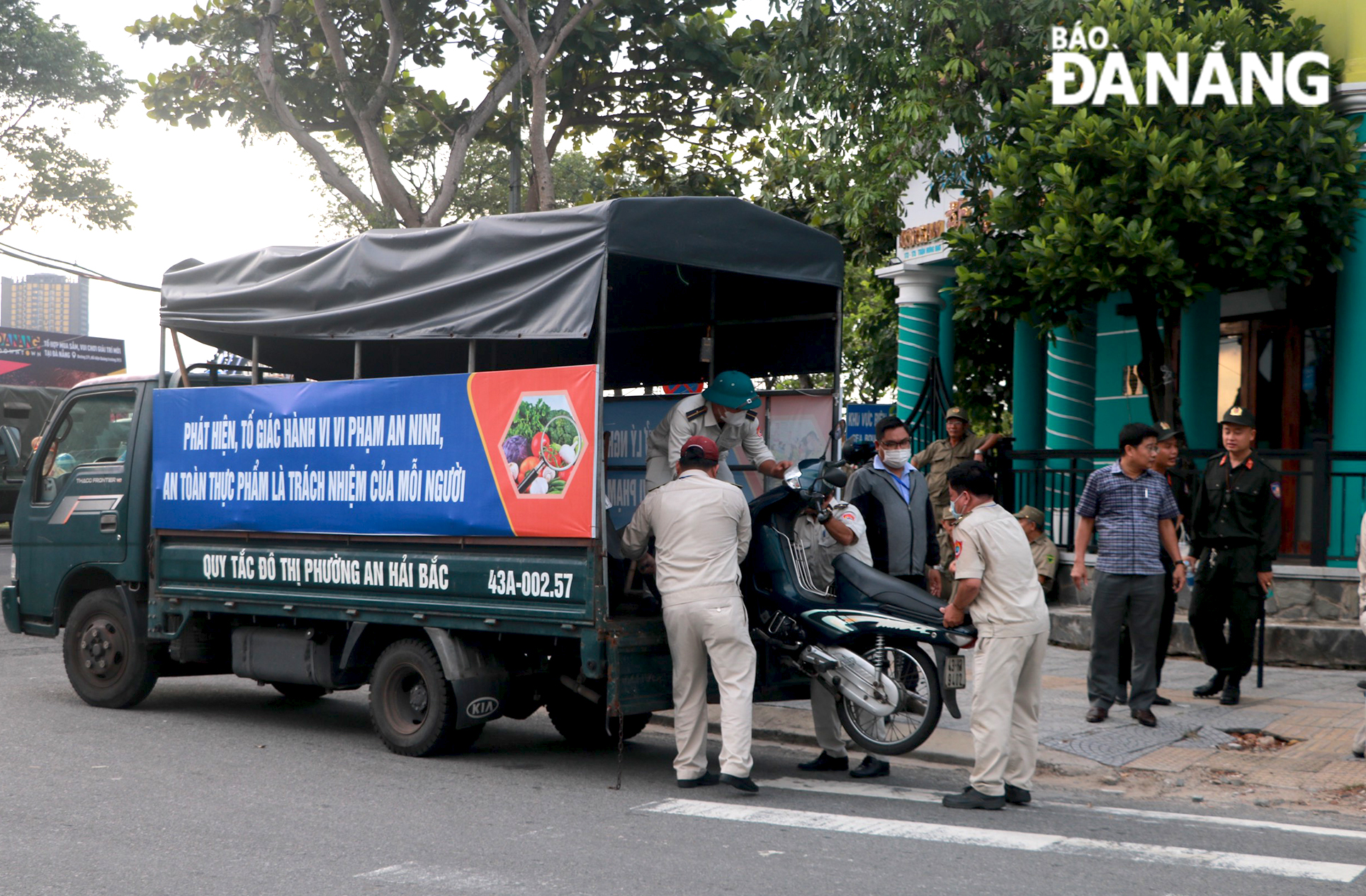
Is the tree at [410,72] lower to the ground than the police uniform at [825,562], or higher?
higher

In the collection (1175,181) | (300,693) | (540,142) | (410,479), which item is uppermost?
(540,142)

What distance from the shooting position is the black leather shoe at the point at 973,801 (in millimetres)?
5867

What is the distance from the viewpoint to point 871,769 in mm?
6637

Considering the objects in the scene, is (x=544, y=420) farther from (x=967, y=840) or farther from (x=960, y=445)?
(x=960, y=445)

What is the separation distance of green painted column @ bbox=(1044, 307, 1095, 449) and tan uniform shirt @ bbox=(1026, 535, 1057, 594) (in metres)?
4.36

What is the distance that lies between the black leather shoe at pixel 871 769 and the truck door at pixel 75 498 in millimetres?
4859

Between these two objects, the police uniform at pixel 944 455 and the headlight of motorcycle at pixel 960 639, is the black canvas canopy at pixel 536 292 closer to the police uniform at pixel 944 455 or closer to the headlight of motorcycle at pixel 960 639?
the headlight of motorcycle at pixel 960 639

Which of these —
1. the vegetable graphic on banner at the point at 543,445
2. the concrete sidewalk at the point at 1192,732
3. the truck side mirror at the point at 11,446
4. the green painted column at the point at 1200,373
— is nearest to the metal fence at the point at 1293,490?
the concrete sidewalk at the point at 1192,732

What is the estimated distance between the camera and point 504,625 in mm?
6574

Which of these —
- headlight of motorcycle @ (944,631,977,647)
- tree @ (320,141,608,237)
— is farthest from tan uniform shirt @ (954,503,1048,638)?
tree @ (320,141,608,237)

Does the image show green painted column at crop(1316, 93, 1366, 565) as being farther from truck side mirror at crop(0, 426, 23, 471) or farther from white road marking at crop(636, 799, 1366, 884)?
truck side mirror at crop(0, 426, 23, 471)

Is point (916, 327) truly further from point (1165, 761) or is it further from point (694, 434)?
point (1165, 761)

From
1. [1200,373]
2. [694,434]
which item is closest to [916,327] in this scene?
[1200,373]

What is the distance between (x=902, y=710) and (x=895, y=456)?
2.04 metres
